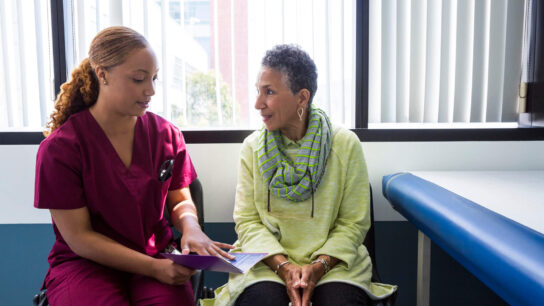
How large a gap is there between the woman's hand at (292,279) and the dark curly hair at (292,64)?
638 millimetres

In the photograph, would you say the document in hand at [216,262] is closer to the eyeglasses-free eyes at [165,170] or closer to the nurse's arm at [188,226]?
the nurse's arm at [188,226]

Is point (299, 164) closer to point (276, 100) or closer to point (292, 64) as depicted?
point (276, 100)

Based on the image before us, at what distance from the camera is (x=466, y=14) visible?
2086mm

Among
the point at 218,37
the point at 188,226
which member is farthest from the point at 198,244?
the point at 218,37

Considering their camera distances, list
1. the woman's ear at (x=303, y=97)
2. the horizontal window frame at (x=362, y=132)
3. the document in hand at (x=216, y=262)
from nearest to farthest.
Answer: the document in hand at (x=216, y=262)
the woman's ear at (x=303, y=97)
the horizontal window frame at (x=362, y=132)

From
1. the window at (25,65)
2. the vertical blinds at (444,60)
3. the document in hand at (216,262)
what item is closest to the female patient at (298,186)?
the document in hand at (216,262)

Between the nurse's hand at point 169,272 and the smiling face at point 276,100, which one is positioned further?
the smiling face at point 276,100

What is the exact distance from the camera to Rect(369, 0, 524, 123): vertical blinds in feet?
6.84

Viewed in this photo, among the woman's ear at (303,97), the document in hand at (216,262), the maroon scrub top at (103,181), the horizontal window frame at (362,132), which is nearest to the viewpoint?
the document in hand at (216,262)

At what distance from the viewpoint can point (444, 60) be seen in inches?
83.0

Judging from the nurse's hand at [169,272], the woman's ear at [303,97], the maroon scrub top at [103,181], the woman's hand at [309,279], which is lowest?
the woman's hand at [309,279]

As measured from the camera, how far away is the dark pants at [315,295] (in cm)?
135

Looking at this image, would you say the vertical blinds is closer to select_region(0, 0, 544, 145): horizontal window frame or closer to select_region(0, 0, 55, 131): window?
select_region(0, 0, 544, 145): horizontal window frame

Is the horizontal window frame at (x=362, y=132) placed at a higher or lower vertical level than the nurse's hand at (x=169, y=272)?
higher
